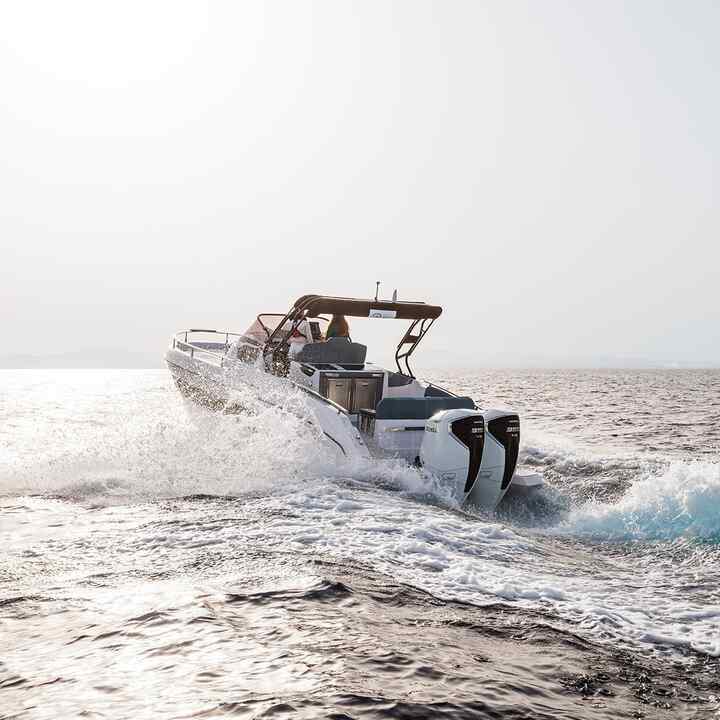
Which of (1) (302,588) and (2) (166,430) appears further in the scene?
(2) (166,430)

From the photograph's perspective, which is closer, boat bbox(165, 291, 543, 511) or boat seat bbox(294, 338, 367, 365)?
boat bbox(165, 291, 543, 511)

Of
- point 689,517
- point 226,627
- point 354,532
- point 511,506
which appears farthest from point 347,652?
point 511,506

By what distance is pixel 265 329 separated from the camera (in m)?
12.1

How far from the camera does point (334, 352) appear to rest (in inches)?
444

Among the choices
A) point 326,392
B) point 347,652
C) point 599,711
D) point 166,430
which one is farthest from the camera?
point 166,430

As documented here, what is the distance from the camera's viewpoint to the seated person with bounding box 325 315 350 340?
39.6ft

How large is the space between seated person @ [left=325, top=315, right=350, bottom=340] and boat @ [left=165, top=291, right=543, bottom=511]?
0.20 m

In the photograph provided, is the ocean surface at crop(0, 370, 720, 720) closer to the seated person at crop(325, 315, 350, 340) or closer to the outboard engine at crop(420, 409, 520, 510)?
the outboard engine at crop(420, 409, 520, 510)

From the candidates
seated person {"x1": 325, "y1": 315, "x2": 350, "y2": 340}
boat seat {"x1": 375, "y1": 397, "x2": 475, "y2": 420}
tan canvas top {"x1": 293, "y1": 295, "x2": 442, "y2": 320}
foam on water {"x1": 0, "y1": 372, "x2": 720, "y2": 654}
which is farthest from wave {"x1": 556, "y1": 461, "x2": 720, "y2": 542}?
seated person {"x1": 325, "y1": 315, "x2": 350, "y2": 340}

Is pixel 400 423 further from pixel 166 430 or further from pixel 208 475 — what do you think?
pixel 166 430

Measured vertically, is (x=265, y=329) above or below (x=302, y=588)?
above

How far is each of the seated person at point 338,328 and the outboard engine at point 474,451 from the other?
389cm

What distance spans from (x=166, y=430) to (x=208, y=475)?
3607mm

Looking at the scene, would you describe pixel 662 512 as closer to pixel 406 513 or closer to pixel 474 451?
pixel 474 451
